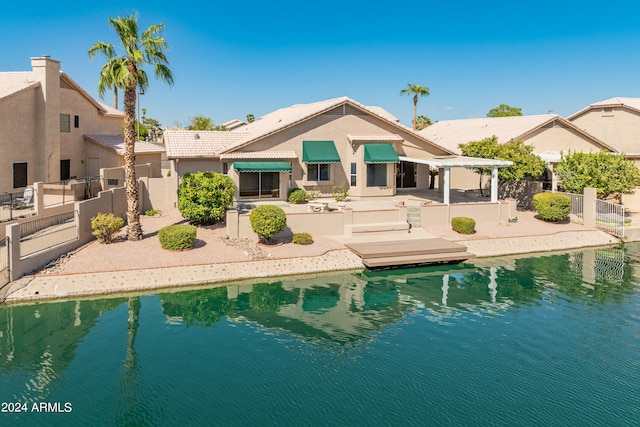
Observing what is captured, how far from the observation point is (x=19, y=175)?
32906 mm

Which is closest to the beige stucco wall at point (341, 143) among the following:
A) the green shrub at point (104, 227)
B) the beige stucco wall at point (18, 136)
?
the green shrub at point (104, 227)

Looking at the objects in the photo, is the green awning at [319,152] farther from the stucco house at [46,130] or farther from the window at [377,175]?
the stucco house at [46,130]

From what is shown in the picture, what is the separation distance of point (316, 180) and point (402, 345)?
70.7 ft

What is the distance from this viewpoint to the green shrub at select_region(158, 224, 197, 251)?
2545 cm

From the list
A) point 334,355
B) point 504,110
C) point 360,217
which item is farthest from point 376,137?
point 504,110

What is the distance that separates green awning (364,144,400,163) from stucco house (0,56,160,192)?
20280 millimetres

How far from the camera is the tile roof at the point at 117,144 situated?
40.9 meters

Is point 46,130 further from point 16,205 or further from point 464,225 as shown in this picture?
point 464,225

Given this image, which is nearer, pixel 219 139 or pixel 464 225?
pixel 464 225

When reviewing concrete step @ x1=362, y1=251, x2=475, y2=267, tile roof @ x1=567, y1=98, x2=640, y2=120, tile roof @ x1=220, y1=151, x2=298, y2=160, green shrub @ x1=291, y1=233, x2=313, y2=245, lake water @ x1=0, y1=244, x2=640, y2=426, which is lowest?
lake water @ x1=0, y1=244, x2=640, y2=426

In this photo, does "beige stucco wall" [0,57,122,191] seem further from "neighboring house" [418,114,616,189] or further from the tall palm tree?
"neighboring house" [418,114,616,189]

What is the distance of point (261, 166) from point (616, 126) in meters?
40.1

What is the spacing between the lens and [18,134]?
3275 centimetres

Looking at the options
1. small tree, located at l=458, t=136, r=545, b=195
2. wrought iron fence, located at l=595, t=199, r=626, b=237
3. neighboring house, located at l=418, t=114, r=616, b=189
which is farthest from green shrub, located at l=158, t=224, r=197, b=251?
wrought iron fence, located at l=595, t=199, r=626, b=237
